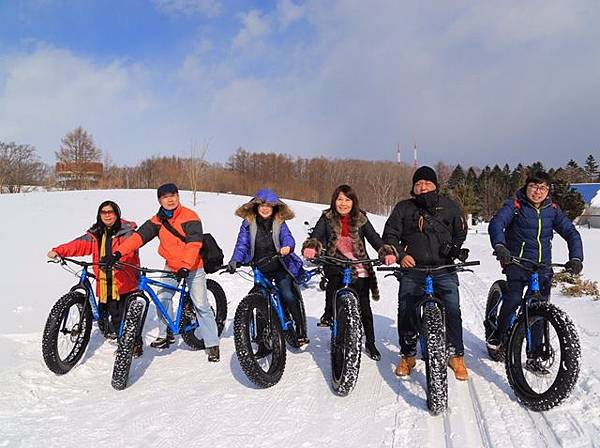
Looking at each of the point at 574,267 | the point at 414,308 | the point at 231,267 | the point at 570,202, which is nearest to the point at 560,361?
the point at 574,267

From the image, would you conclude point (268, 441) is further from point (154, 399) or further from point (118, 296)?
point (118, 296)

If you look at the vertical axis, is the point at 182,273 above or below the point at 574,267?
below

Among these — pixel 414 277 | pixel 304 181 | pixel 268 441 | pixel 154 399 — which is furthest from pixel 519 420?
pixel 304 181

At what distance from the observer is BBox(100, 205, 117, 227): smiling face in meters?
4.84

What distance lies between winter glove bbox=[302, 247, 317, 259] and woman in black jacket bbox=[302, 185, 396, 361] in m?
0.45

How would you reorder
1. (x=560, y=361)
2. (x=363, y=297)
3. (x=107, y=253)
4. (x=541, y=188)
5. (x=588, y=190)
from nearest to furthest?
(x=560, y=361)
(x=541, y=188)
(x=363, y=297)
(x=107, y=253)
(x=588, y=190)

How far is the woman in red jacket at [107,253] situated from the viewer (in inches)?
189

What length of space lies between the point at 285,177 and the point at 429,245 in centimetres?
6837

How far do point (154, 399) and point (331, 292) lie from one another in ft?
6.97

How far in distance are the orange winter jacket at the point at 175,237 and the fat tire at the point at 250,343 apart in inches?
36.1

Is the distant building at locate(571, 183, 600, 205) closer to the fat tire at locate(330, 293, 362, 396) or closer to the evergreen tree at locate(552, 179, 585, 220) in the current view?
the evergreen tree at locate(552, 179, 585, 220)

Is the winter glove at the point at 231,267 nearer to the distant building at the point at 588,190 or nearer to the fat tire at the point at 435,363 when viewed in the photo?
the fat tire at the point at 435,363

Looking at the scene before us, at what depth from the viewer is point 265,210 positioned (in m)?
4.69

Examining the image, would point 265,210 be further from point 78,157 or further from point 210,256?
point 78,157
